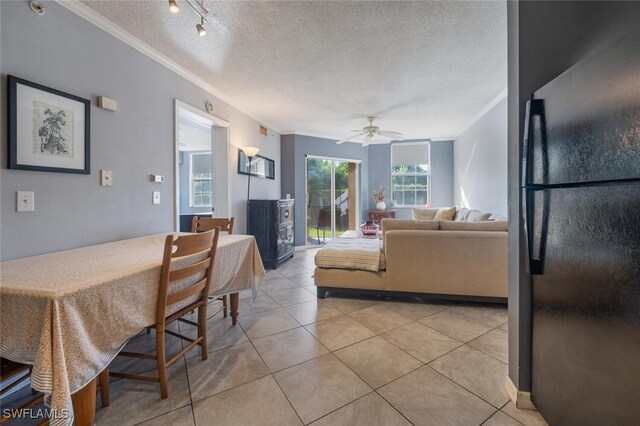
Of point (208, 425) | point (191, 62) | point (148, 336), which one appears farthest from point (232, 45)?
point (208, 425)

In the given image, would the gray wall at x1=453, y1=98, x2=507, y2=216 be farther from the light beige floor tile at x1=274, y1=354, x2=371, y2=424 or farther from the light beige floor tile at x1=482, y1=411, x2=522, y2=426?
the light beige floor tile at x1=274, y1=354, x2=371, y2=424

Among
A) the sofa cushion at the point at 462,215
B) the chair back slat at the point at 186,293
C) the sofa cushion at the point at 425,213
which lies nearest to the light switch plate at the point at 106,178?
the chair back slat at the point at 186,293

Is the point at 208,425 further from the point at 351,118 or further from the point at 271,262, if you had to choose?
the point at 351,118

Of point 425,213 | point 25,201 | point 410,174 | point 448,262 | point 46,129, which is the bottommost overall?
point 448,262

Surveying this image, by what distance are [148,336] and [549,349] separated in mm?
2703

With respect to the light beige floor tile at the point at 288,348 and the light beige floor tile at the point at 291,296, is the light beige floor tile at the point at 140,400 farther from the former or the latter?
the light beige floor tile at the point at 291,296

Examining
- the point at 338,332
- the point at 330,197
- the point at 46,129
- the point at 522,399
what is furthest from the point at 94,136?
the point at 330,197

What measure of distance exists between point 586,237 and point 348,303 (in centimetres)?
223

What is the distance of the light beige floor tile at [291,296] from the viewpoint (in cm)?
300

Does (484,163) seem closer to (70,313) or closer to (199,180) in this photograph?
(70,313)

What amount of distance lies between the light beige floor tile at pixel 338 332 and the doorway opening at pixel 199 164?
6.28 ft

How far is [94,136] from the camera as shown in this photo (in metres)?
2.12

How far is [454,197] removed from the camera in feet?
21.6

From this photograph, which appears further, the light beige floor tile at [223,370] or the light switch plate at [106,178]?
the light switch plate at [106,178]
